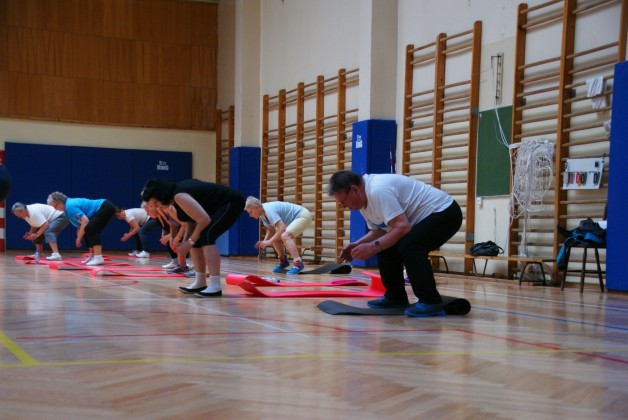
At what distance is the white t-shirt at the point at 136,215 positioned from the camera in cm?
1321

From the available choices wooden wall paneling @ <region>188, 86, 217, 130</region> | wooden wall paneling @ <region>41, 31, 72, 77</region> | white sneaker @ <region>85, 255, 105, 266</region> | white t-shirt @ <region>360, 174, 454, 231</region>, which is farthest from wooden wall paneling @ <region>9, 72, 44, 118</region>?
white t-shirt @ <region>360, 174, 454, 231</region>

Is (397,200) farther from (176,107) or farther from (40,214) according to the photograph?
(176,107)

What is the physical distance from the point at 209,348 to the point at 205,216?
2352 millimetres

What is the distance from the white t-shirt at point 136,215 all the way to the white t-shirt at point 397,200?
8.79 meters

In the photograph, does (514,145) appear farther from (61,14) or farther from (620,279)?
(61,14)

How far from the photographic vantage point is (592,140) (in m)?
7.92

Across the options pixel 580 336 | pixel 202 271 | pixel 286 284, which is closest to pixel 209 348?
pixel 580 336

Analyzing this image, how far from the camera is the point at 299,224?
9.57m

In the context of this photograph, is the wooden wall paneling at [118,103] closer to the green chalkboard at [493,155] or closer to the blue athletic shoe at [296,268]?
the blue athletic shoe at [296,268]

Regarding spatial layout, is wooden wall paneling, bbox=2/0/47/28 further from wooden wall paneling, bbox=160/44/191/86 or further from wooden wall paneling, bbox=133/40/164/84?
wooden wall paneling, bbox=160/44/191/86

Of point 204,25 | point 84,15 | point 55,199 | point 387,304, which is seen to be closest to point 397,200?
point 387,304

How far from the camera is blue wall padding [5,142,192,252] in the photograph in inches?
599

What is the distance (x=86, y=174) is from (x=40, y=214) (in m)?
4.89

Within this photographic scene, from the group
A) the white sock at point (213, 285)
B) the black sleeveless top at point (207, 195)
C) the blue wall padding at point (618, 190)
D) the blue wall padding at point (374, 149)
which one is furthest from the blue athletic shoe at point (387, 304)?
the blue wall padding at point (374, 149)
